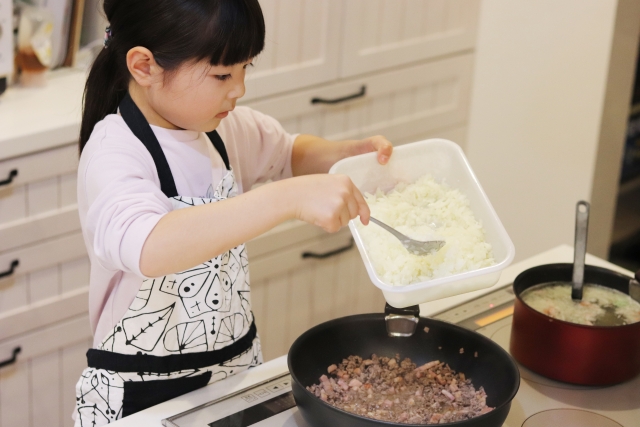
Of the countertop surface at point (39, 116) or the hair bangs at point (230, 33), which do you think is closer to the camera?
the hair bangs at point (230, 33)

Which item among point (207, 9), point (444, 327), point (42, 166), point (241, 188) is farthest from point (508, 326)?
point (42, 166)

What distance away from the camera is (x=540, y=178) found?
95.4 inches

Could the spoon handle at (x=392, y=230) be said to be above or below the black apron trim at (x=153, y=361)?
above

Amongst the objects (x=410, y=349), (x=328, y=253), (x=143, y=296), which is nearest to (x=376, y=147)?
(x=410, y=349)

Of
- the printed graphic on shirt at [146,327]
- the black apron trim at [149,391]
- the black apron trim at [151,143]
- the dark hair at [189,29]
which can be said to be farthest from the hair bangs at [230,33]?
the black apron trim at [149,391]

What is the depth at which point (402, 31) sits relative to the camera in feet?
7.29

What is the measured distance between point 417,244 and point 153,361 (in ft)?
1.42

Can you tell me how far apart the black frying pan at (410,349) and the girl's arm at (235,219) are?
0.18 meters

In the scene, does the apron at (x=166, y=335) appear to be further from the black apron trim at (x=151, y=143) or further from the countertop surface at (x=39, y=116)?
the countertop surface at (x=39, y=116)

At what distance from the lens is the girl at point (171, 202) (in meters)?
0.96

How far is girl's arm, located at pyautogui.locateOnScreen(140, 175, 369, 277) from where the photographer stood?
0.94m

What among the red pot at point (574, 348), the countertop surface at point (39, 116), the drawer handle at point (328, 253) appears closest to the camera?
the red pot at point (574, 348)

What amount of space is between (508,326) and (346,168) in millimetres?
377

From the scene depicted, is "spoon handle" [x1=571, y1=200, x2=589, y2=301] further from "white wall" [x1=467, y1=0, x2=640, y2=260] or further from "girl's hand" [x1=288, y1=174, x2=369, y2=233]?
"white wall" [x1=467, y1=0, x2=640, y2=260]
